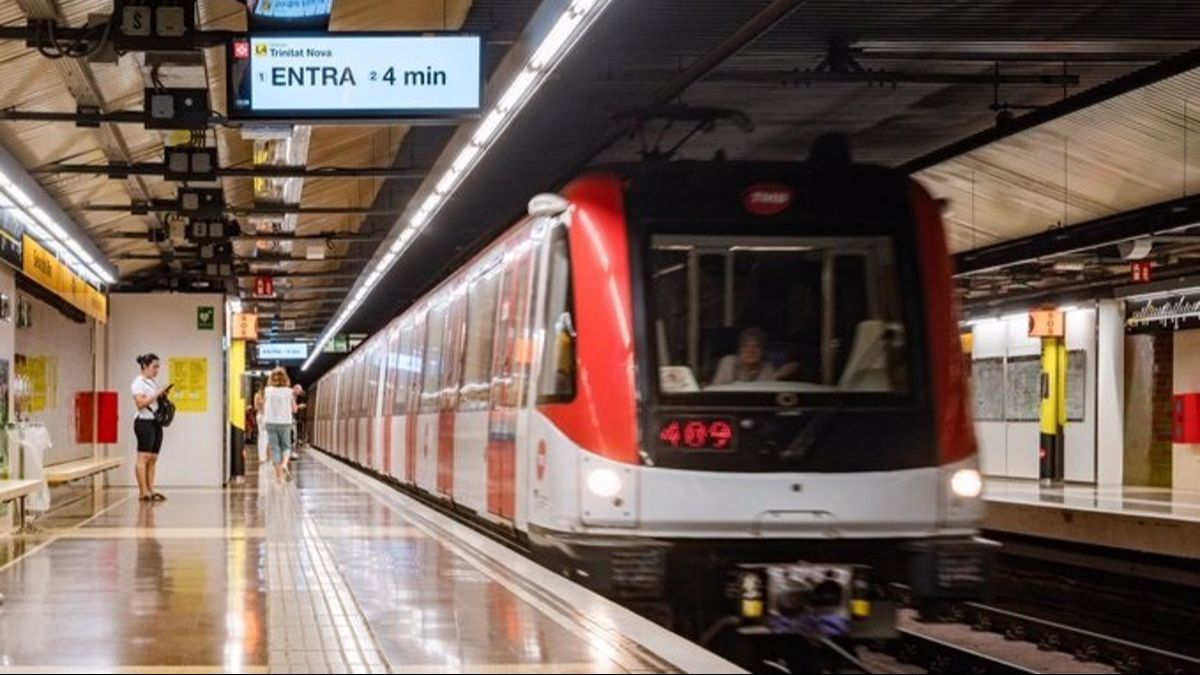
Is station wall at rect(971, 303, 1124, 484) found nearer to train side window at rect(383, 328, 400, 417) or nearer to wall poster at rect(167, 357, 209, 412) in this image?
train side window at rect(383, 328, 400, 417)

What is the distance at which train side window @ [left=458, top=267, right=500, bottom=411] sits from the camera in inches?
448

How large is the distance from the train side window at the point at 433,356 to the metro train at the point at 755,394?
624 centimetres

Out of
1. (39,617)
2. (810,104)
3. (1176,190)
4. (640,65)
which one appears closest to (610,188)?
(39,617)

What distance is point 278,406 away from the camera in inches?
835

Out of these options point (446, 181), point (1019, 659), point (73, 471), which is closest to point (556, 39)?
point (446, 181)

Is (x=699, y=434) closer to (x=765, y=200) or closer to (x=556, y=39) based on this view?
(x=765, y=200)

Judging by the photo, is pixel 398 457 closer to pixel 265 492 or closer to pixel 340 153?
pixel 265 492

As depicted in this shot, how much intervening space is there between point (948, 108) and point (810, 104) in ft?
5.39

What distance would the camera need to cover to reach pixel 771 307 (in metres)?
8.20

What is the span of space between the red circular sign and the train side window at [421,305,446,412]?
22.3 feet

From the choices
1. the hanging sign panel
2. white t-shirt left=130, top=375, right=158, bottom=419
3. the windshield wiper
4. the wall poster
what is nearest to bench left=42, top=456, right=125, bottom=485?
white t-shirt left=130, top=375, right=158, bottom=419

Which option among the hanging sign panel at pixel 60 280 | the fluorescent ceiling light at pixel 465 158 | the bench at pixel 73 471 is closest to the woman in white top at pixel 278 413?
the hanging sign panel at pixel 60 280

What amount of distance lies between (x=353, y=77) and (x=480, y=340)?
3151mm

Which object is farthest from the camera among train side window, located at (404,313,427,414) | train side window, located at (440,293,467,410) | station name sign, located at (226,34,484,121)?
train side window, located at (404,313,427,414)
